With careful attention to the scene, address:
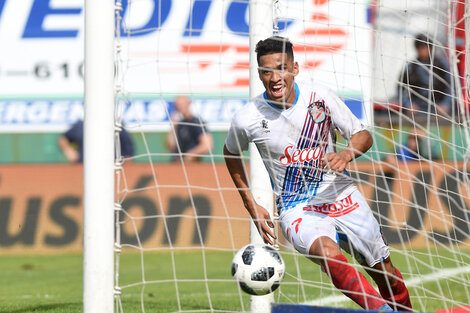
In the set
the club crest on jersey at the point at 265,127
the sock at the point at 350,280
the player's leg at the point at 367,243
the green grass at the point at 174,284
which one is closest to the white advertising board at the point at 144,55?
the green grass at the point at 174,284

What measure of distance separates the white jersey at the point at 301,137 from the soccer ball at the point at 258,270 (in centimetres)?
38

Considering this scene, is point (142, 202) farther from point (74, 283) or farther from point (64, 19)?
point (64, 19)

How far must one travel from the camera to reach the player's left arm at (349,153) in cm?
491

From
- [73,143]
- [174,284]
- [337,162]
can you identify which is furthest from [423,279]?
[73,143]

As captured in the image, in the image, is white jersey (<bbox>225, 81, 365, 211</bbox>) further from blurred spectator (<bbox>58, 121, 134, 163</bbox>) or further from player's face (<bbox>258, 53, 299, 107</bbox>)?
blurred spectator (<bbox>58, 121, 134, 163</bbox>)

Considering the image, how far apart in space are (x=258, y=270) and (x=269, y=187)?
144cm

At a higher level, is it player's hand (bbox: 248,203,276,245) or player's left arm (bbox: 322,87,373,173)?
player's left arm (bbox: 322,87,373,173)

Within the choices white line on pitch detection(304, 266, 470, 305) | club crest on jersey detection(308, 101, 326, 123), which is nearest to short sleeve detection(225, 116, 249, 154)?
club crest on jersey detection(308, 101, 326, 123)

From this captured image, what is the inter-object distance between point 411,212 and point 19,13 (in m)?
9.08

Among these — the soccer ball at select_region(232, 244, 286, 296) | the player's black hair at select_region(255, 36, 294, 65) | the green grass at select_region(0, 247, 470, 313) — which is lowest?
the green grass at select_region(0, 247, 470, 313)

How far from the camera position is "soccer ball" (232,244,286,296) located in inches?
206

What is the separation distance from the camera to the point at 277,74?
5293 millimetres

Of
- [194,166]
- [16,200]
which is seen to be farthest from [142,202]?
[16,200]

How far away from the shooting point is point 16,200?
11969 millimetres
